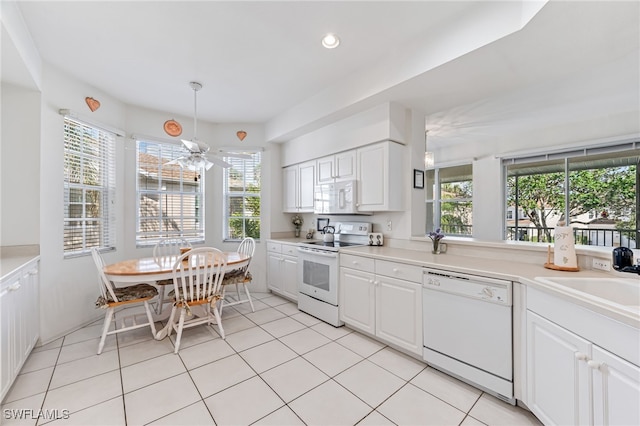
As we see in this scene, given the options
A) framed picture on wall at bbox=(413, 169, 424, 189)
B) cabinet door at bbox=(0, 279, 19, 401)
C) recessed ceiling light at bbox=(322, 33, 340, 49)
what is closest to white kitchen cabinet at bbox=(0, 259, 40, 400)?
cabinet door at bbox=(0, 279, 19, 401)

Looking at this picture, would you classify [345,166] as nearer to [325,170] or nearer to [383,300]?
[325,170]

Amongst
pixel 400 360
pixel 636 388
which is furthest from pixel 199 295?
pixel 636 388

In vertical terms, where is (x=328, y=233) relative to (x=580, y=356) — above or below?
above

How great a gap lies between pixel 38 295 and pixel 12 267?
761 mm

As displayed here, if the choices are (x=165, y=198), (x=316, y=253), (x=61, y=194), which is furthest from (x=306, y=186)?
(x=61, y=194)

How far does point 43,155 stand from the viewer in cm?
250

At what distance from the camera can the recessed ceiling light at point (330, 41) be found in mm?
2140

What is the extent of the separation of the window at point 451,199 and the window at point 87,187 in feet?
19.1

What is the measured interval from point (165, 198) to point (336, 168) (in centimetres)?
261

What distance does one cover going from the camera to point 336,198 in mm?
3289

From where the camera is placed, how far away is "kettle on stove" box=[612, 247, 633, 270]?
160 cm

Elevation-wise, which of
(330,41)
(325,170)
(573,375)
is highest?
(330,41)

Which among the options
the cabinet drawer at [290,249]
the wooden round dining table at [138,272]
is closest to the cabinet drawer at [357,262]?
the cabinet drawer at [290,249]

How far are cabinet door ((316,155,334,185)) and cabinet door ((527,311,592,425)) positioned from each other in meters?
2.48
